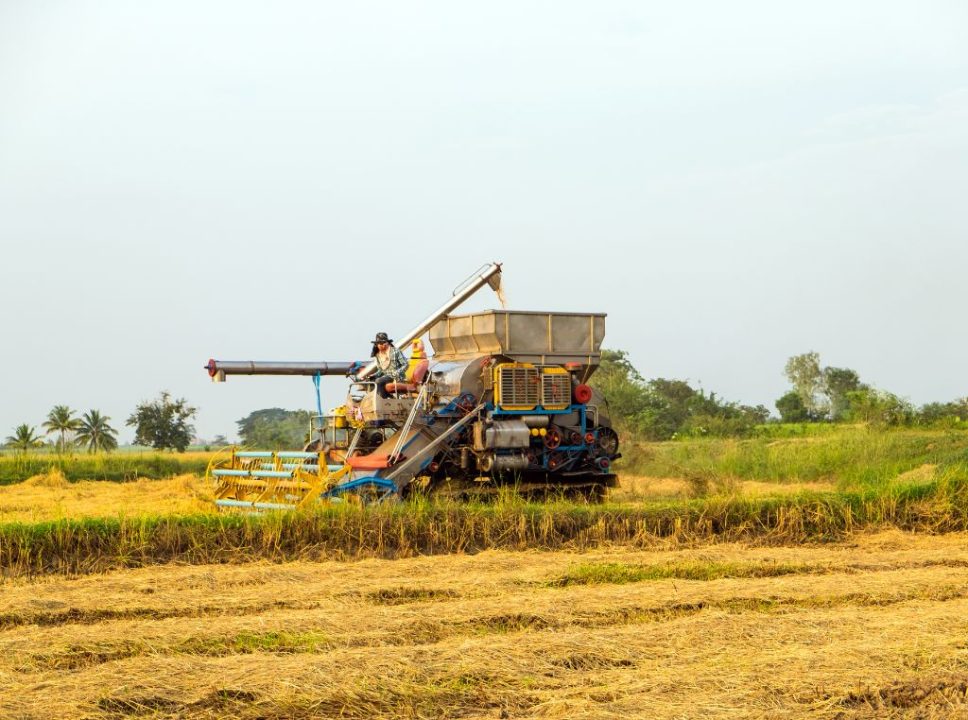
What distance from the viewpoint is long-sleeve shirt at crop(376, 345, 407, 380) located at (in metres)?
16.0

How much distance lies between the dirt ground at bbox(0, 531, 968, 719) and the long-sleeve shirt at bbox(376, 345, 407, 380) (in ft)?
19.8

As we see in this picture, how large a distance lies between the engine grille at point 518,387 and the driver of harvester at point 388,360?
5.34ft

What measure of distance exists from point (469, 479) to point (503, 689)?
31.0ft

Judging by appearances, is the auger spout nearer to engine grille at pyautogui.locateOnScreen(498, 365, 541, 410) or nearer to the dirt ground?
engine grille at pyautogui.locateOnScreen(498, 365, 541, 410)

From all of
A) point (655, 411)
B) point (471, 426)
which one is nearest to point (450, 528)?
point (471, 426)

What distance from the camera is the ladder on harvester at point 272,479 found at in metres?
13.8

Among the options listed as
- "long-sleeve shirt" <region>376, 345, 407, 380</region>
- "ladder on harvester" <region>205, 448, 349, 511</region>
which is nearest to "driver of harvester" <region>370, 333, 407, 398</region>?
"long-sleeve shirt" <region>376, 345, 407, 380</region>

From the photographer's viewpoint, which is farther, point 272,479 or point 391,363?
point 391,363

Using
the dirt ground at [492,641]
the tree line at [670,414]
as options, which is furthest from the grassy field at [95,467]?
the dirt ground at [492,641]

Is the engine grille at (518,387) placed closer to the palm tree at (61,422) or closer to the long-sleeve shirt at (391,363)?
the long-sleeve shirt at (391,363)

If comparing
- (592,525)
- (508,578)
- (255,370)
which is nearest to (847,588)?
(508,578)

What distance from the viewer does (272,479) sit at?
15086 mm

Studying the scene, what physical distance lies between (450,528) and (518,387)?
12.7ft

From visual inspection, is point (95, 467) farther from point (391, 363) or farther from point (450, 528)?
point (450, 528)
